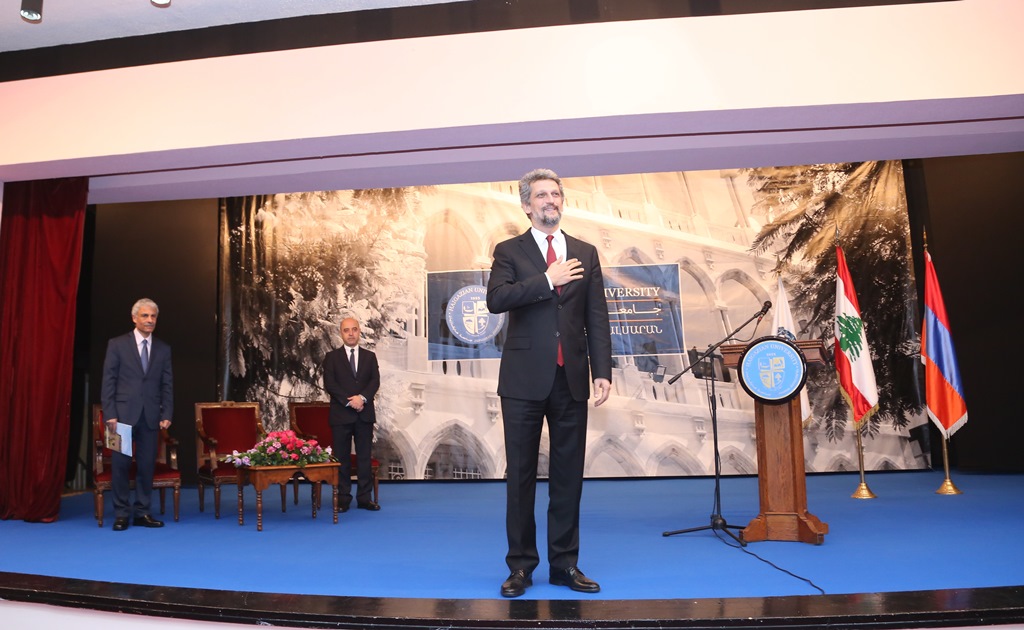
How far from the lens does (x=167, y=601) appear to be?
9.91ft

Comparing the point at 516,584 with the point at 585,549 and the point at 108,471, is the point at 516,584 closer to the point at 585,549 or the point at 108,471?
the point at 585,549

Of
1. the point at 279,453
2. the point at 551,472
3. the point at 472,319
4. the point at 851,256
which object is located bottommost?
the point at 279,453

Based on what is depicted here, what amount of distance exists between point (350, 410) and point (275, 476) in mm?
1054

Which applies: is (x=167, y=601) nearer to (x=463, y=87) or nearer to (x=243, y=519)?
(x=243, y=519)

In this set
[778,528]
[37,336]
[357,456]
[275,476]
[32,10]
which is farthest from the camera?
[357,456]

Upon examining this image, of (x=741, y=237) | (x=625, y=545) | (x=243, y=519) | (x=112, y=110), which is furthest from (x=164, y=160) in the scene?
Result: (x=741, y=237)

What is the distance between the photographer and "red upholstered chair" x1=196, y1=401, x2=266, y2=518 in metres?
6.56

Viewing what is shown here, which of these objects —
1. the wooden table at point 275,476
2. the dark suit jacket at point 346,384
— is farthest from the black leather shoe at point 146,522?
the dark suit jacket at point 346,384

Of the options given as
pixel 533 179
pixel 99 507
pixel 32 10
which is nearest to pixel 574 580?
pixel 533 179

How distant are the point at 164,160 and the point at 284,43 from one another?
126 centimetres

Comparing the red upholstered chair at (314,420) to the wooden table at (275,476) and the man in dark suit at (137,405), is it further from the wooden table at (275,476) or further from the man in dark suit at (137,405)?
the man in dark suit at (137,405)

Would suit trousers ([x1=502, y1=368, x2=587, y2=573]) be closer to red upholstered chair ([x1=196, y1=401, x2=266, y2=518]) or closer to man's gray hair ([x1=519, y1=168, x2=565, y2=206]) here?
man's gray hair ([x1=519, y1=168, x2=565, y2=206])

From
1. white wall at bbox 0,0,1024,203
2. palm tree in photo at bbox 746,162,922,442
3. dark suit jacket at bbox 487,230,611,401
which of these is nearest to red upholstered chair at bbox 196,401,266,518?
white wall at bbox 0,0,1024,203

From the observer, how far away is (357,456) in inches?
260
